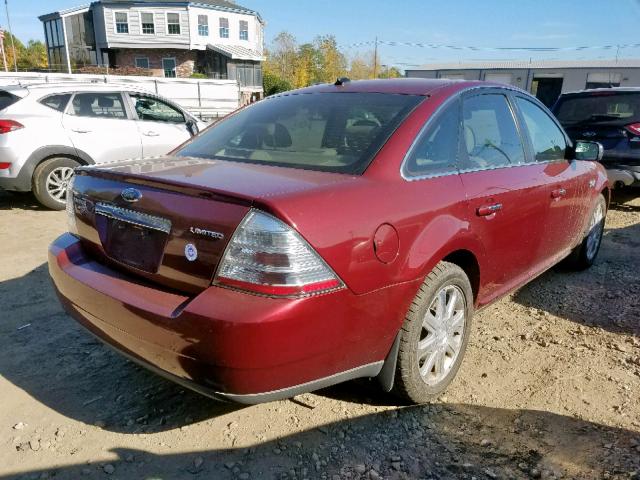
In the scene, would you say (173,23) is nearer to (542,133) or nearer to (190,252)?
(542,133)

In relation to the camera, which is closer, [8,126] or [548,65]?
[8,126]

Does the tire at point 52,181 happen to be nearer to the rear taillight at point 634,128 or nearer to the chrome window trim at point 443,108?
the chrome window trim at point 443,108

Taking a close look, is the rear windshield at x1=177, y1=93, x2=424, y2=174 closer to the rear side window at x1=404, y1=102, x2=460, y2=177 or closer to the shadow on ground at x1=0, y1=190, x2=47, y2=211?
the rear side window at x1=404, y1=102, x2=460, y2=177

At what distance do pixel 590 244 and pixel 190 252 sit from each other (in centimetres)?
418

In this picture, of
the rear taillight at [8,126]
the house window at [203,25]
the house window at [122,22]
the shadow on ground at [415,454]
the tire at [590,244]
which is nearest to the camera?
the shadow on ground at [415,454]

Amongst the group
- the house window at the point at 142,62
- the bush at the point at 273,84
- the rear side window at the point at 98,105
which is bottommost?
the rear side window at the point at 98,105

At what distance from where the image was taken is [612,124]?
7316 mm

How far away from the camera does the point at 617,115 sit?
24.2 feet

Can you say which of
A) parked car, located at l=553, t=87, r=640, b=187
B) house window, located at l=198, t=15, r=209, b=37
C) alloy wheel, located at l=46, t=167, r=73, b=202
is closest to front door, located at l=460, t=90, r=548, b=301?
parked car, located at l=553, t=87, r=640, b=187

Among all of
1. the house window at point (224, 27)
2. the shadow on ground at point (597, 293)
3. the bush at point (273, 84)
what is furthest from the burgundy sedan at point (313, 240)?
the house window at point (224, 27)

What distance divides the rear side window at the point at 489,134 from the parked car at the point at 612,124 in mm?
4613

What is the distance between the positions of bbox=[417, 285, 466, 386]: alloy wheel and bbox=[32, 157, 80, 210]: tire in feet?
19.1

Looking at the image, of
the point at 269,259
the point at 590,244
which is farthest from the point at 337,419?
the point at 590,244

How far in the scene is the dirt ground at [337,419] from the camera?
227cm
